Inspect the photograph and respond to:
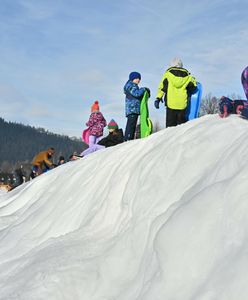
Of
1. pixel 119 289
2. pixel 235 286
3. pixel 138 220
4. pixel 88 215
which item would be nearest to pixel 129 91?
pixel 88 215

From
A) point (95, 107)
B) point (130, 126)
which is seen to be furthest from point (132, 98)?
point (95, 107)

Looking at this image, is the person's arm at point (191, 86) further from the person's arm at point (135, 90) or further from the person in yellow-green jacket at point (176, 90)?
the person's arm at point (135, 90)

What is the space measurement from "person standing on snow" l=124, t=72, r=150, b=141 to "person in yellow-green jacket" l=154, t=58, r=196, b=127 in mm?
951

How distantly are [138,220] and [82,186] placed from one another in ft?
7.60

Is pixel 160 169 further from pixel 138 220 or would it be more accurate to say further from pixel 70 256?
pixel 70 256

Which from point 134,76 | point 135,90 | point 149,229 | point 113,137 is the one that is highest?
point 134,76

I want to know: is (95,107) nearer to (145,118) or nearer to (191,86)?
(145,118)

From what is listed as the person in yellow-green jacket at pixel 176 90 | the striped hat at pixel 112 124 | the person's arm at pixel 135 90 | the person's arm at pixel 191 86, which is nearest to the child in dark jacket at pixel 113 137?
the striped hat at pixel 112 124

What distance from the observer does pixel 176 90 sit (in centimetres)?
753

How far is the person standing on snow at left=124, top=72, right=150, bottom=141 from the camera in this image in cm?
864

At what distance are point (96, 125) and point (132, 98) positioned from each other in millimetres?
1996

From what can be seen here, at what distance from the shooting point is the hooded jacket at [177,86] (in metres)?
7.51

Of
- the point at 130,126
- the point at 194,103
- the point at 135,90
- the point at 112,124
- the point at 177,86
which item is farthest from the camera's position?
the point at 112,124

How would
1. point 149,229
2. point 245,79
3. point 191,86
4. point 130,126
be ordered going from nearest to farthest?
point 149,229 → point 245,79 → point 191,86 → point 130,126
